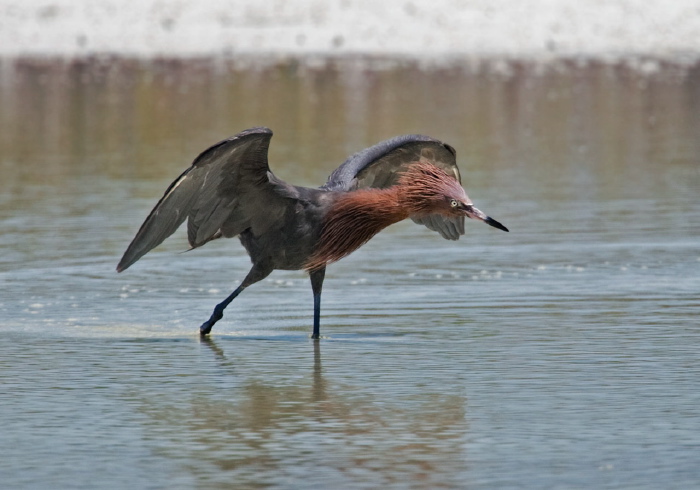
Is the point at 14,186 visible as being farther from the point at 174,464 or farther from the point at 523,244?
the point at 174,464

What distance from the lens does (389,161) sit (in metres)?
10.6

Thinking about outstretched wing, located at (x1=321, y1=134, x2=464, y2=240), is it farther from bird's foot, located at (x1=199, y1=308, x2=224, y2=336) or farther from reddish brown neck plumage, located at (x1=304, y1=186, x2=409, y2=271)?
bird's foot, located at (x1=199, y1=308, x2=224, y2=336)

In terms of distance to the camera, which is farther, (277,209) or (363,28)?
(363,28)

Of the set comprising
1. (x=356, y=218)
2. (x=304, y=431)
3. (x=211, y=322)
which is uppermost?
(x=356, y=218)

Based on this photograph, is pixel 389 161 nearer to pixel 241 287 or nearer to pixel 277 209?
pixel 277 209

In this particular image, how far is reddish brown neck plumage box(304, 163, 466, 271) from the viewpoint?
9383 mm

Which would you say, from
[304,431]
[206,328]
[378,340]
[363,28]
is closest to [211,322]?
[206,328]

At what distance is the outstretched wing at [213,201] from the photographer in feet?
31.5

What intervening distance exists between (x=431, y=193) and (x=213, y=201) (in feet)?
4.23

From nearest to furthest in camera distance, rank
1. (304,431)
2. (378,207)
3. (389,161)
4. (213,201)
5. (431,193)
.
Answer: (304,431), (431,193), (378,207), (213,201), (389,161)

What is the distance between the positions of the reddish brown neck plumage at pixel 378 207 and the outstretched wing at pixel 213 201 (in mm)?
396

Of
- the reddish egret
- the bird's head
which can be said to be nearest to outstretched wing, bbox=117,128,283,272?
the reddish egret

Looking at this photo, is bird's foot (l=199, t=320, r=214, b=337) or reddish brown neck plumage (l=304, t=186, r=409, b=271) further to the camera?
bird's foot (l=199, t=320, r=214, b=337)

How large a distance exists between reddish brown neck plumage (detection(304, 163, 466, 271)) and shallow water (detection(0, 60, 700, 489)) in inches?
22.9
